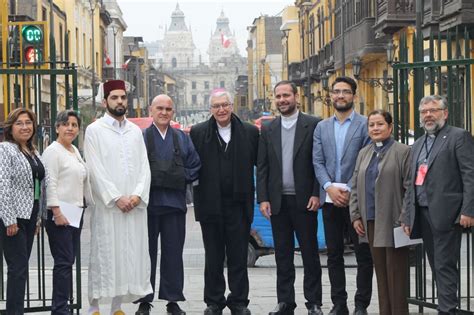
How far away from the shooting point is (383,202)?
9.12 m

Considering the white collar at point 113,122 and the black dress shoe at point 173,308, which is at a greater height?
the white collar at point 113,122

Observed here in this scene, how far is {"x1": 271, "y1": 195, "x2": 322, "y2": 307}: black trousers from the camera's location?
9.90 m

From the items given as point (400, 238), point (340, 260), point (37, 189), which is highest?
point (37, 189)

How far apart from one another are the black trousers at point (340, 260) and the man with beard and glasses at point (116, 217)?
167 cm

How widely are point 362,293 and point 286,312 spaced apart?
2.38 feet

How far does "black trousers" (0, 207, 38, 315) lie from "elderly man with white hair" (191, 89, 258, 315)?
1.77m

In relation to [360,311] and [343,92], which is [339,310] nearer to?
[360,311]

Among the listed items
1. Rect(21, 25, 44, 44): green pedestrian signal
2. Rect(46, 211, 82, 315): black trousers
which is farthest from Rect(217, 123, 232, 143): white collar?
Rect(21, 25, 44, 44): green pedestrian signal

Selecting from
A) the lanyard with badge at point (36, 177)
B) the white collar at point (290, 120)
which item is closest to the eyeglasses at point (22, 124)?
the lanyard with badge at point (36, 177)

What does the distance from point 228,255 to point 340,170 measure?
144cm

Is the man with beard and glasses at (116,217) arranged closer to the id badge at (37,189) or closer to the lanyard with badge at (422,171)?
the id badge at (37,189)

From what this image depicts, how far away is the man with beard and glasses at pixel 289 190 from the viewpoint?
985 centimetres

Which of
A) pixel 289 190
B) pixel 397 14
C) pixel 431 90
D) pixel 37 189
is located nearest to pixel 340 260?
pixel 289 190

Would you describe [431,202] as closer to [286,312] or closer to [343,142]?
[343,142]
